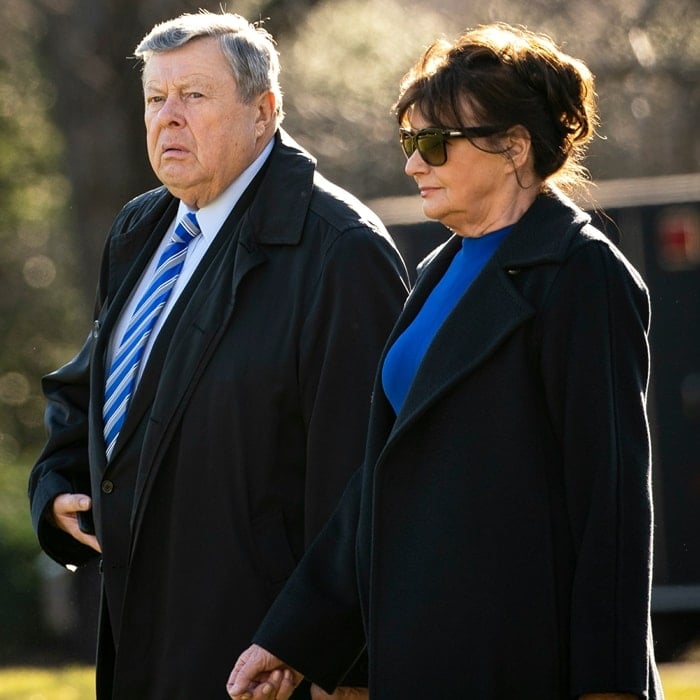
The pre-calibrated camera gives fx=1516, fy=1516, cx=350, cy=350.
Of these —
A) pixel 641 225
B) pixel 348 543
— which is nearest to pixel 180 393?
pixel 348 543

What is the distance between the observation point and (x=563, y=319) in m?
2.93

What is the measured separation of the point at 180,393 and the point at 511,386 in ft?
3.66

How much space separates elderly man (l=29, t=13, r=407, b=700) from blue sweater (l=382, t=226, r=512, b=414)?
1.63ft

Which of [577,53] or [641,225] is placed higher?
[577,53]

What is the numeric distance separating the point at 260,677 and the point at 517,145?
132 cm

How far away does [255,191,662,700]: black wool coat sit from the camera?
9.41ft

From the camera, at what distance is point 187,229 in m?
4.18

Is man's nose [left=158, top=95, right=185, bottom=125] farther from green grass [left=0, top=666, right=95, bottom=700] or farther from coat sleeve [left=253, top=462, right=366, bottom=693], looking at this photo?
green grass [left=0, top=666, right=95, bottom=700]

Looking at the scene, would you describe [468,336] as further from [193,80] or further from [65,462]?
[65,462]

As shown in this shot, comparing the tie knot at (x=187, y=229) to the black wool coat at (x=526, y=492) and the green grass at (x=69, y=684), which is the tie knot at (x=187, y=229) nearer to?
the black wool coat at (x=526, y=492)

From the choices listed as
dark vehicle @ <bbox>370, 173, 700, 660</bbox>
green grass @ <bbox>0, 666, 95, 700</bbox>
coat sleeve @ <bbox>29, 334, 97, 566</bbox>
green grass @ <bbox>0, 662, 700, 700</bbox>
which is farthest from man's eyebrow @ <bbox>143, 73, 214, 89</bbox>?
dark vehicle @ <bbox>370, 173, 700, 660</bbox>

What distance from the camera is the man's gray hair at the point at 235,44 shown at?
161 inches

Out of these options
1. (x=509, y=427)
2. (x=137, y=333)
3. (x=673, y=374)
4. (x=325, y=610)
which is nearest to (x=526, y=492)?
(x=509, y=427)

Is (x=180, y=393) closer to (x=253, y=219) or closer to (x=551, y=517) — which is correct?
(x=253, y=219)
